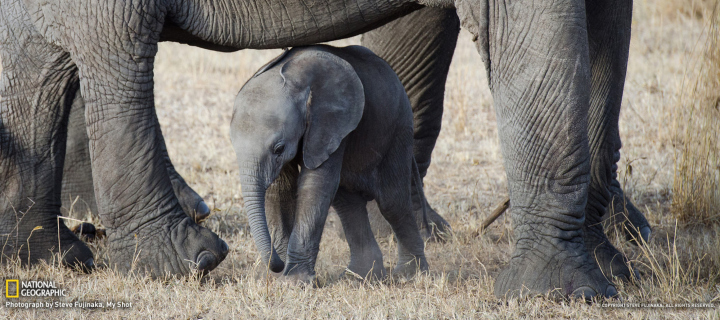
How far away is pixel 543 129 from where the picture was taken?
344 cm

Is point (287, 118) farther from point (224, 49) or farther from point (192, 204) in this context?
point (192, 204)

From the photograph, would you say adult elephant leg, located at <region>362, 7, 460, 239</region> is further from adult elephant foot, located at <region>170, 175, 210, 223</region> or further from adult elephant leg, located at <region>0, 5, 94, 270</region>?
adult elephant leg, located at <region>0, 5, 94, 270</region>

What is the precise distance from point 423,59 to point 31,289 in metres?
2.52

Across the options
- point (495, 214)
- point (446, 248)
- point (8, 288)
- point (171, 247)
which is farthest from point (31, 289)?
point (495, 214)

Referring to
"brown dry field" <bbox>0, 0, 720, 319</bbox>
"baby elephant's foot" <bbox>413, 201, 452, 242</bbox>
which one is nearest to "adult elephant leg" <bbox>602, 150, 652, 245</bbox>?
"brown dry field" <bbox>0, 0, 720, 319</bbox>

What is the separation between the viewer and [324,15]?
3777mm

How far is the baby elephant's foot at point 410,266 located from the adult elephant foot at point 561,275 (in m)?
0.69

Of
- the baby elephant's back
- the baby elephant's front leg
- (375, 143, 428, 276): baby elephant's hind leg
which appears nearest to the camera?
the baby elephant's front leg

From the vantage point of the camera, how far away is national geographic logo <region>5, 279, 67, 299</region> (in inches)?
152

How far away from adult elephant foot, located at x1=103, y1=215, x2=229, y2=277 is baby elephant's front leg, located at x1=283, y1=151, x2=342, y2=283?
1.28 ft

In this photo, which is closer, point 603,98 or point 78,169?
point 603,98

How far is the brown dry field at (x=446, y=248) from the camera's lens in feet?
11.7

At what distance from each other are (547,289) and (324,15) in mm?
1608

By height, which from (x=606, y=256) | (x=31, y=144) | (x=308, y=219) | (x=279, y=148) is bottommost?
(x=606, y=256)
